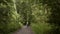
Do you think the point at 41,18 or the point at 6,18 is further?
the point at 6,18

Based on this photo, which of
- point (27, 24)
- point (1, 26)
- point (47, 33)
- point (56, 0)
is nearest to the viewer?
point (56, 0)

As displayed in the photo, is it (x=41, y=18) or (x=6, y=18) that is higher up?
(x=41, y=18)

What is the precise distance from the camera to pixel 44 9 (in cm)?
998

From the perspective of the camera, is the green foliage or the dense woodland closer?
the dense woodland

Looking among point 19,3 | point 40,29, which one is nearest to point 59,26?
point 40,29

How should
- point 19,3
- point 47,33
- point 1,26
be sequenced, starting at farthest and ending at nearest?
point 19,3, point 1,26, point 47,33

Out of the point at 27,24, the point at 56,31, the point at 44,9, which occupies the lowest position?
the point at 27,24

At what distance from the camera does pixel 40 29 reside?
32.4ft

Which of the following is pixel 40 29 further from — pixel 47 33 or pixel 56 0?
pixel 56 0

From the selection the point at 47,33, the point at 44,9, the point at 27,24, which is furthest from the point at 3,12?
the point at 27,24

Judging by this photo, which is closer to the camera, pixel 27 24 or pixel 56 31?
pixel 56 31

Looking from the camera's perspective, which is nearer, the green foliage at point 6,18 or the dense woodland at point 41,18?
the dense woodland at point 41,18

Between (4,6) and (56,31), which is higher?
(4,6)

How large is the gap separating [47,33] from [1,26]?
11.4 feet
